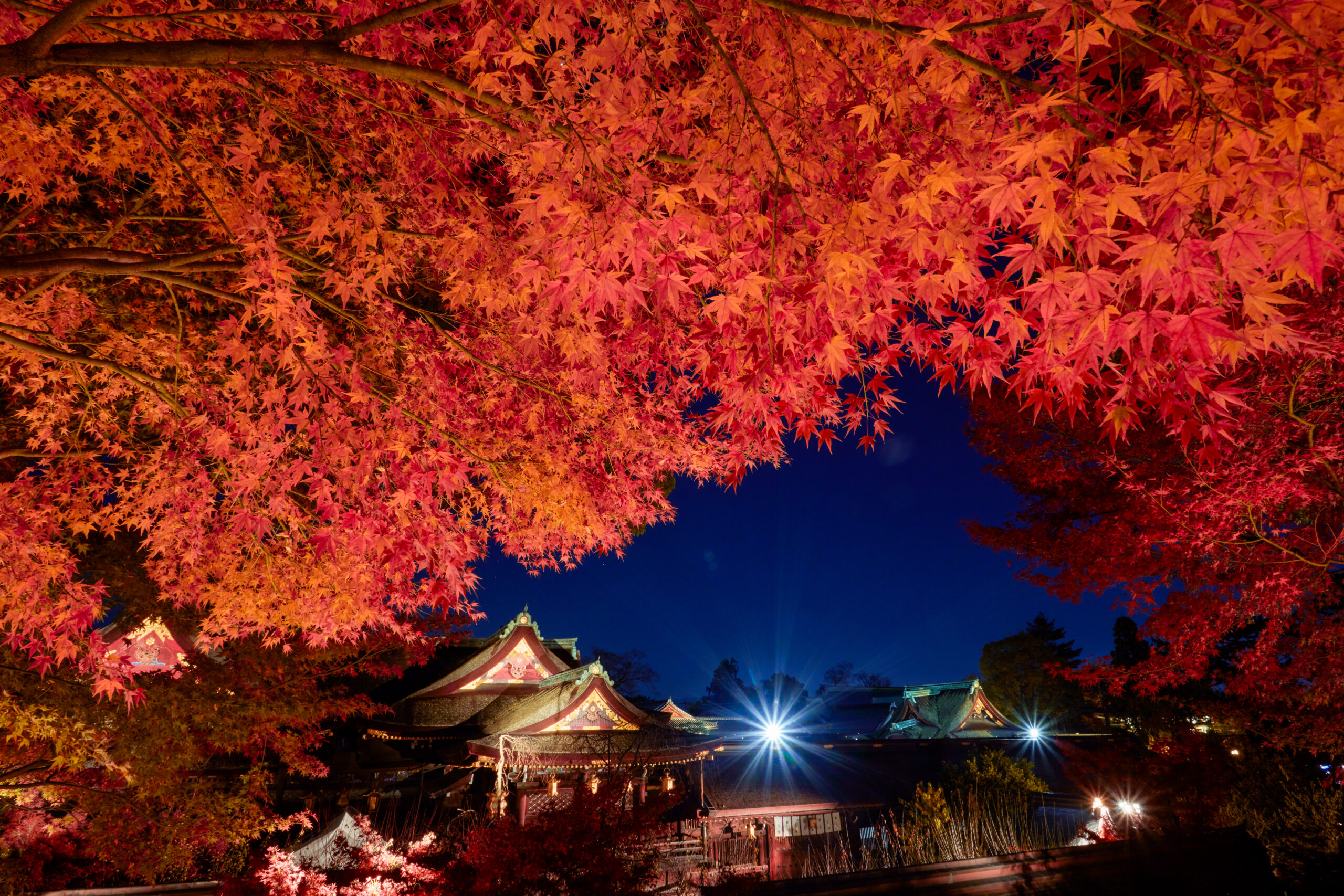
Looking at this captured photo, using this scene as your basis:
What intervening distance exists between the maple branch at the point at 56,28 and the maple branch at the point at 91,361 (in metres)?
1.71

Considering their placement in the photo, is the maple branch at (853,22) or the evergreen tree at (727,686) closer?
the maple branch at (853,22)

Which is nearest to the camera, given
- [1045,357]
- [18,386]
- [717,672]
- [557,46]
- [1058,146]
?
[1058,146]

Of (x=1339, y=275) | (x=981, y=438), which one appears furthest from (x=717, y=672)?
(x=1339, y=275)

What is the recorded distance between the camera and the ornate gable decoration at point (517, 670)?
18094mm

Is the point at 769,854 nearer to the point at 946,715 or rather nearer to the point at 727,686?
the point at 946,715

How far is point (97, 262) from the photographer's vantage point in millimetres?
3211

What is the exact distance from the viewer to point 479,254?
3.65 m

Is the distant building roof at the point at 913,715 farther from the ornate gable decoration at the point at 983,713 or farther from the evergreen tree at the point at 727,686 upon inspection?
the evergreen tree at the point at 727,686

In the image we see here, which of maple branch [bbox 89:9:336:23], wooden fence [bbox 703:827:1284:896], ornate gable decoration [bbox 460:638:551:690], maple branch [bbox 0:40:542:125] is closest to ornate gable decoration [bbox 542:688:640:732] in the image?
ornate gable decoration [bbox 460:638:551:690]

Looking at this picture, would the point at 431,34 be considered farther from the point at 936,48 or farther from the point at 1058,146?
the point at 1058,146

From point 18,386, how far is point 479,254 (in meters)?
3.82

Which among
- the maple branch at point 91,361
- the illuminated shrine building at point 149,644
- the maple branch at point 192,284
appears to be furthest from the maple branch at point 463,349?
the illuminated shrine building at point 149,644

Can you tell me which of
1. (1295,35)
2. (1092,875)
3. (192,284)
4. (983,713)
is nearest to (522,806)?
(1092,875)

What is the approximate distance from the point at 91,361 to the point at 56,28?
1952 millimetres
